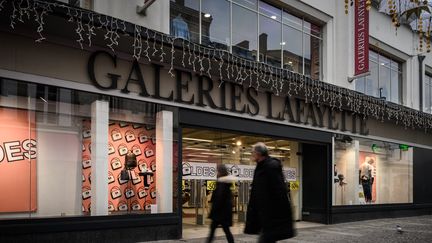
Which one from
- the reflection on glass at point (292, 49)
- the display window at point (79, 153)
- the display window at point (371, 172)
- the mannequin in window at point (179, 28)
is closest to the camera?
the display window at point (79, 153)

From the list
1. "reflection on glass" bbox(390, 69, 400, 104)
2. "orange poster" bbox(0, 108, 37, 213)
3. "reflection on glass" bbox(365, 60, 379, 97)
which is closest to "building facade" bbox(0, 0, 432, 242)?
"orange poster" bbox(0, 108, 37, 213)

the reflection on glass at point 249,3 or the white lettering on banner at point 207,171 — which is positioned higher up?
the reflection on glass at point 249,3

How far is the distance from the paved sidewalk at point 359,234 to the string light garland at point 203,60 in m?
3.91

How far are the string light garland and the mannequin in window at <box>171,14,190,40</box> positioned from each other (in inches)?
41.3

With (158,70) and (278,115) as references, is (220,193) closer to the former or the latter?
(158,70)

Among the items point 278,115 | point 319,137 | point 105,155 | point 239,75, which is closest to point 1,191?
point 105,155

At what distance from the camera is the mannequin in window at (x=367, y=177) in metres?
18.5

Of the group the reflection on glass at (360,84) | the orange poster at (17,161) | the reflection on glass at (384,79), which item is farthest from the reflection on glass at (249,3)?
the reflection on glass at (384,79)

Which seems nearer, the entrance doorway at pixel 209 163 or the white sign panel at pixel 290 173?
the entrance doorway at pixel 209 163

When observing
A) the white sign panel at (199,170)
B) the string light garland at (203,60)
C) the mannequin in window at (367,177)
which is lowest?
the mannequin in window at (367,177)

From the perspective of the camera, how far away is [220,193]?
27.4 feet

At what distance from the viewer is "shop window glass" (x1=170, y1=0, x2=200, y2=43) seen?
12.2m

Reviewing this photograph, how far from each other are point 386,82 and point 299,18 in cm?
656

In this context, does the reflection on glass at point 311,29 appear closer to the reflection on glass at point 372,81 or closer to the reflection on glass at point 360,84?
the reflection on glass at point 360,84
